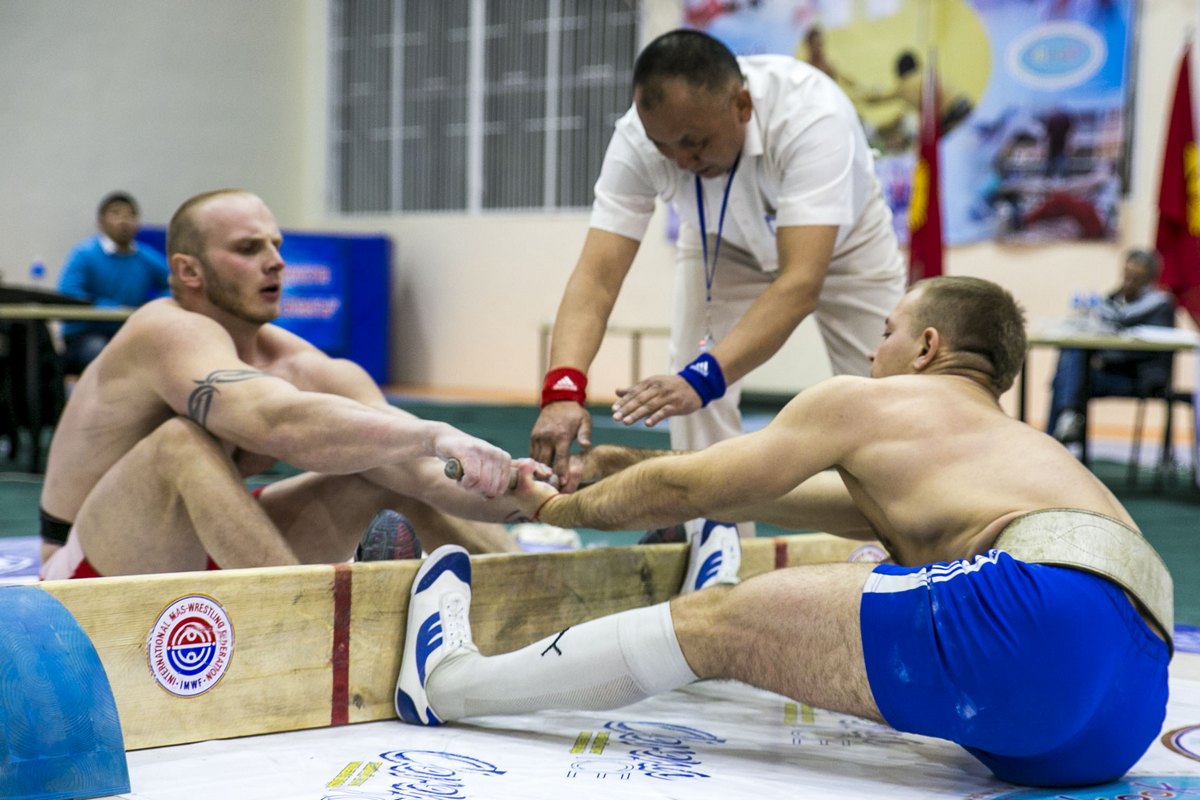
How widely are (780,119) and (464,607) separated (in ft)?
5.06

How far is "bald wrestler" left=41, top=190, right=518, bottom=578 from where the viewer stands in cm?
285

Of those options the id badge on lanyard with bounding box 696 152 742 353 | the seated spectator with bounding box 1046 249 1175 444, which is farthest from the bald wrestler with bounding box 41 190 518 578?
the seated spectator with bounding box 1046 249 1175 444

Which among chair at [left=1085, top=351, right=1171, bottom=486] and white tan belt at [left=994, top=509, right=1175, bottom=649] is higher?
white tan belt at [left=994, top=509, right=1175, bottom=649]

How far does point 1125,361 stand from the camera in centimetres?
797

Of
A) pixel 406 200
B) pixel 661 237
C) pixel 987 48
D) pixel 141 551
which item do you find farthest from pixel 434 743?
pixel 406 200

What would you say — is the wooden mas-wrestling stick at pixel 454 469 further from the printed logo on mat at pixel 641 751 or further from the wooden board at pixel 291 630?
the printed logo on mat at pixel 641 751

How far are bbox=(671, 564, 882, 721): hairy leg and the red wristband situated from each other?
0.86m

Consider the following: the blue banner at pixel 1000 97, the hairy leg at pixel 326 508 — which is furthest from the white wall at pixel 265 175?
the hairy leg at pixel 326 508

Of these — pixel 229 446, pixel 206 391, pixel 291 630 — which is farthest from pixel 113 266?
pixel 291 630

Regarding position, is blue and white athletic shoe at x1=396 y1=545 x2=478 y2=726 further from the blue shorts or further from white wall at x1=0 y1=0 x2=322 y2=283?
white wall at x1=0 y1=0 x2=322 y2=283

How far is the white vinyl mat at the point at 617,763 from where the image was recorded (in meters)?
2.20

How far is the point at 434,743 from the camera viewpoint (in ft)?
8.22

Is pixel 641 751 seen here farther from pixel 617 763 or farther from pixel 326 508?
pixel 326 508

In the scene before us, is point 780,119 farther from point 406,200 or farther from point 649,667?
point 406,200
